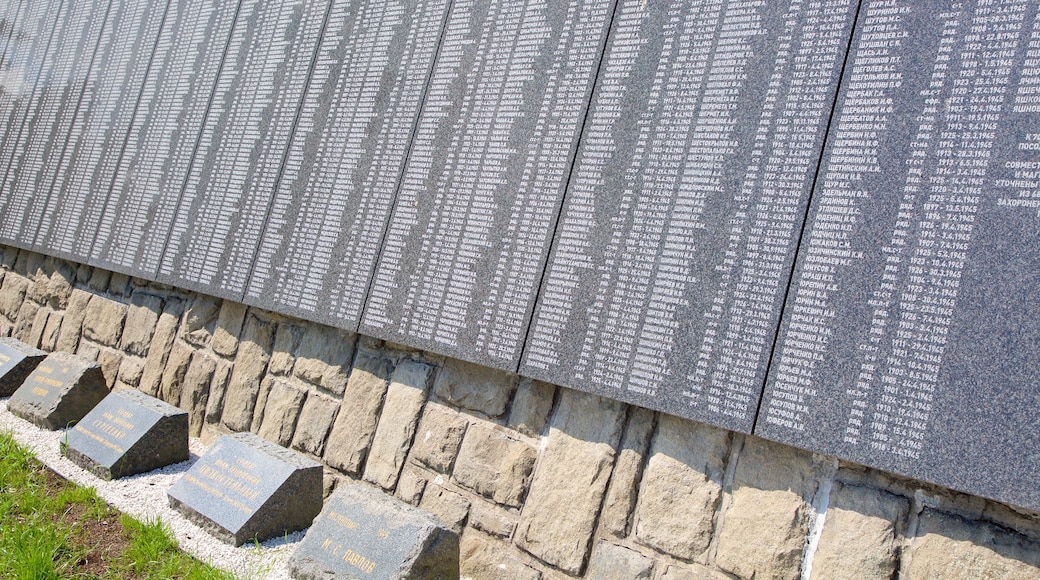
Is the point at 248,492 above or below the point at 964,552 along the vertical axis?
below

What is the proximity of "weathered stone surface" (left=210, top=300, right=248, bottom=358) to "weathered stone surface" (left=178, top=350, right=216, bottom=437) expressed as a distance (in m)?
0.14

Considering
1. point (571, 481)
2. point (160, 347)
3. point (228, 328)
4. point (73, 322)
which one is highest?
point (228, 328)

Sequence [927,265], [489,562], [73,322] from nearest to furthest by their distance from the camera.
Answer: [927,265] → [489,562] → [73,322]

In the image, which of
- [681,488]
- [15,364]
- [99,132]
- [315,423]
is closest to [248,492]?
[315,423]

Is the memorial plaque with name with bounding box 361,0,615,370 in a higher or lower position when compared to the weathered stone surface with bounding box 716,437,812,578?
higher

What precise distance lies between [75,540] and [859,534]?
379 centimetres

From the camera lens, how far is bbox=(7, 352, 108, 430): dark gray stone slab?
5.27 m

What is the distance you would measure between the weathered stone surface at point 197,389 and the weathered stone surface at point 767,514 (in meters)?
3.94

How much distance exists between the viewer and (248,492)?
155 inches

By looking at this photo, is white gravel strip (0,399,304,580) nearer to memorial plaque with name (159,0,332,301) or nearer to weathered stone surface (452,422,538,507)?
weathered stone surface (452,422,538,507)

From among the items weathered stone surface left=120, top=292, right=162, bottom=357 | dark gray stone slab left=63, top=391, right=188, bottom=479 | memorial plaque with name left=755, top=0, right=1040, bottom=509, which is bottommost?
dark gray stone slab left=63, top=391, right=188, bottom=479

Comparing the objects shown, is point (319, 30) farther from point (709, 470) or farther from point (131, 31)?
point (709, 470)

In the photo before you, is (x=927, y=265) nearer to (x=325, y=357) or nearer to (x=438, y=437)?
(x=438, y=437)

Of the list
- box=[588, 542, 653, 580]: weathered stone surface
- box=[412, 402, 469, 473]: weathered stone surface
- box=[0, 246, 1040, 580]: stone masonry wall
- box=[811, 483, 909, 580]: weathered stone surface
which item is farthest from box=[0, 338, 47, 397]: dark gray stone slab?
box=[811, 483, 909, 580]: weathered stone surface
